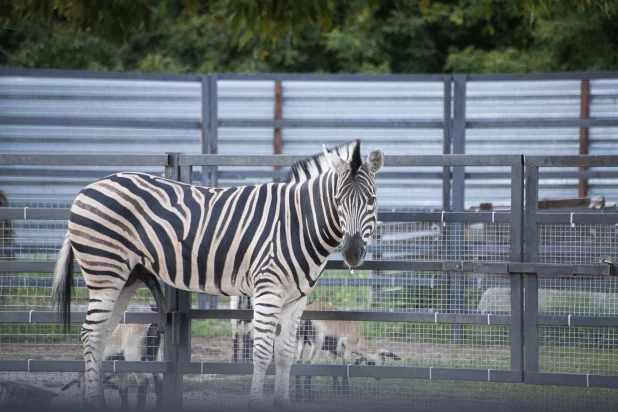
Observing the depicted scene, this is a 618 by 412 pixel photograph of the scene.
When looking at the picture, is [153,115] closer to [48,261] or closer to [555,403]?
[48,261]

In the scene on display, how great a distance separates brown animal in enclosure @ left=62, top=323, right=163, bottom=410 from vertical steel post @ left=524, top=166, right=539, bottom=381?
118 inches

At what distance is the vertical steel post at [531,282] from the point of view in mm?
6465

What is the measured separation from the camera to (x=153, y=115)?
1010 cm

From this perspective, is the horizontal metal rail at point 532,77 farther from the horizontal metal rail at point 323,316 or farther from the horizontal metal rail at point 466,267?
the horizontal metal rail at point 323,316

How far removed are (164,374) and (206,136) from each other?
4101 mm

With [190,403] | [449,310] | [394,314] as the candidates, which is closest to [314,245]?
[394,314]

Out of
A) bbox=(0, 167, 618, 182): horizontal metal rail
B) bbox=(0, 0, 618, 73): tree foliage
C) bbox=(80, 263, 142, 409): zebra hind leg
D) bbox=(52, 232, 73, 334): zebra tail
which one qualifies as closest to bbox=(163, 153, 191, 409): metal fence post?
bbox=(80, 263, 142, 409): zebra hind leg

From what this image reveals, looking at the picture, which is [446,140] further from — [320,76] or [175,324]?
[175,324]

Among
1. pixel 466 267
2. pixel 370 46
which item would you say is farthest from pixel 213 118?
pixel 370 46

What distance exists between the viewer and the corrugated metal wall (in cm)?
986

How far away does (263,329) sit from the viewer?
19.8 ft

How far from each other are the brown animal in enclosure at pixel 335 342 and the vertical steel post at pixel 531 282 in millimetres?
1249

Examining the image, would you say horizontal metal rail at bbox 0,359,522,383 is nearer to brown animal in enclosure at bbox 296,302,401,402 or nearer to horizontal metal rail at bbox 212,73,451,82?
brown animal in enclosure at bbox 296,302,401,402

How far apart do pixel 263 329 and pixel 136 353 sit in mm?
1539
